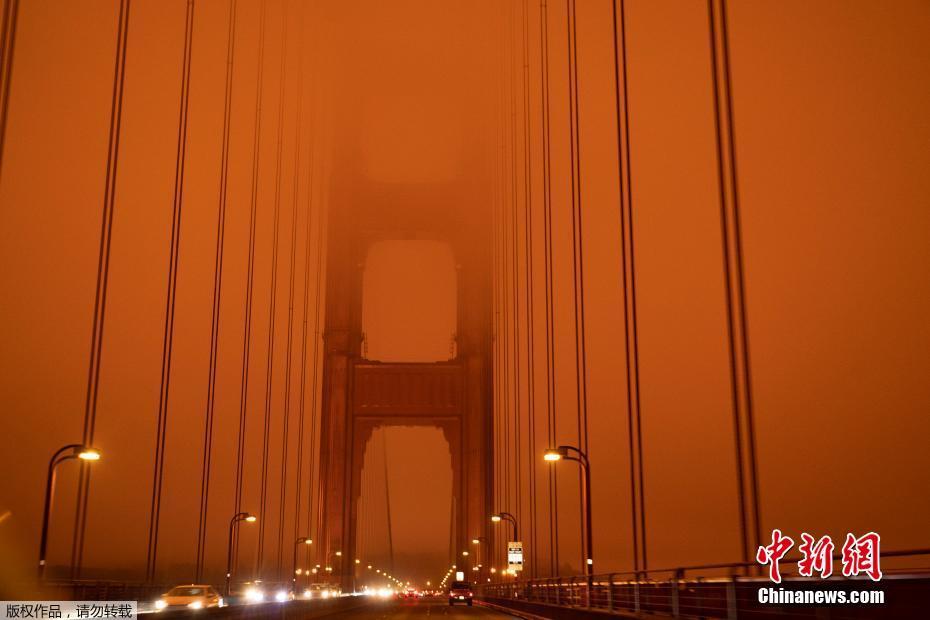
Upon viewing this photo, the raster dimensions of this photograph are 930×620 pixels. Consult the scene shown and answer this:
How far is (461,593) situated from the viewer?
4544 cm

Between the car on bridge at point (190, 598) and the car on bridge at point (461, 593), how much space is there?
22627 mm

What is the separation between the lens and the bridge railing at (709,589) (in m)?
7.91

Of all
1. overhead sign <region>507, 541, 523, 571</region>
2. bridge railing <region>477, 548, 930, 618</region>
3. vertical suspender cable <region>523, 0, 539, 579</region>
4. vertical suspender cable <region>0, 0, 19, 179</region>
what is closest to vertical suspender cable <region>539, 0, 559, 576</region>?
overhead sign <region>507, 541, 523, 571</region>

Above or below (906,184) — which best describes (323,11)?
above

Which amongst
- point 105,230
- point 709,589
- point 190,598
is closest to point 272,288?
point 105,230

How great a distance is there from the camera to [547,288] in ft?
116

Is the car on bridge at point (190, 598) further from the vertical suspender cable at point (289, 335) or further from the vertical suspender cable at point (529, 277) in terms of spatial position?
the vertical suspender cable at point (289, 335)

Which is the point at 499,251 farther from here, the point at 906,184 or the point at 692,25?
the point at 906,184

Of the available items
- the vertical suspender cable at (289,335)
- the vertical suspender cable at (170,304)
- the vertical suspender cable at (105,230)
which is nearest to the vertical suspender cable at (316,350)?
the vertical suspender cable at (289,335)

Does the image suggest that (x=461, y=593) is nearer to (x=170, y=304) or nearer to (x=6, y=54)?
(x=170, y=304)

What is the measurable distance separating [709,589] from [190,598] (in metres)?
12.2

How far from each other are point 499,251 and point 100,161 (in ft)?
90.5

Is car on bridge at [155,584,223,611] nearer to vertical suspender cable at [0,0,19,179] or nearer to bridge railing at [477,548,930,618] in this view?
bridge railing at [477,548,930,618]

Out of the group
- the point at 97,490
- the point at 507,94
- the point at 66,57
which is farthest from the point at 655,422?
the point at 66,57
